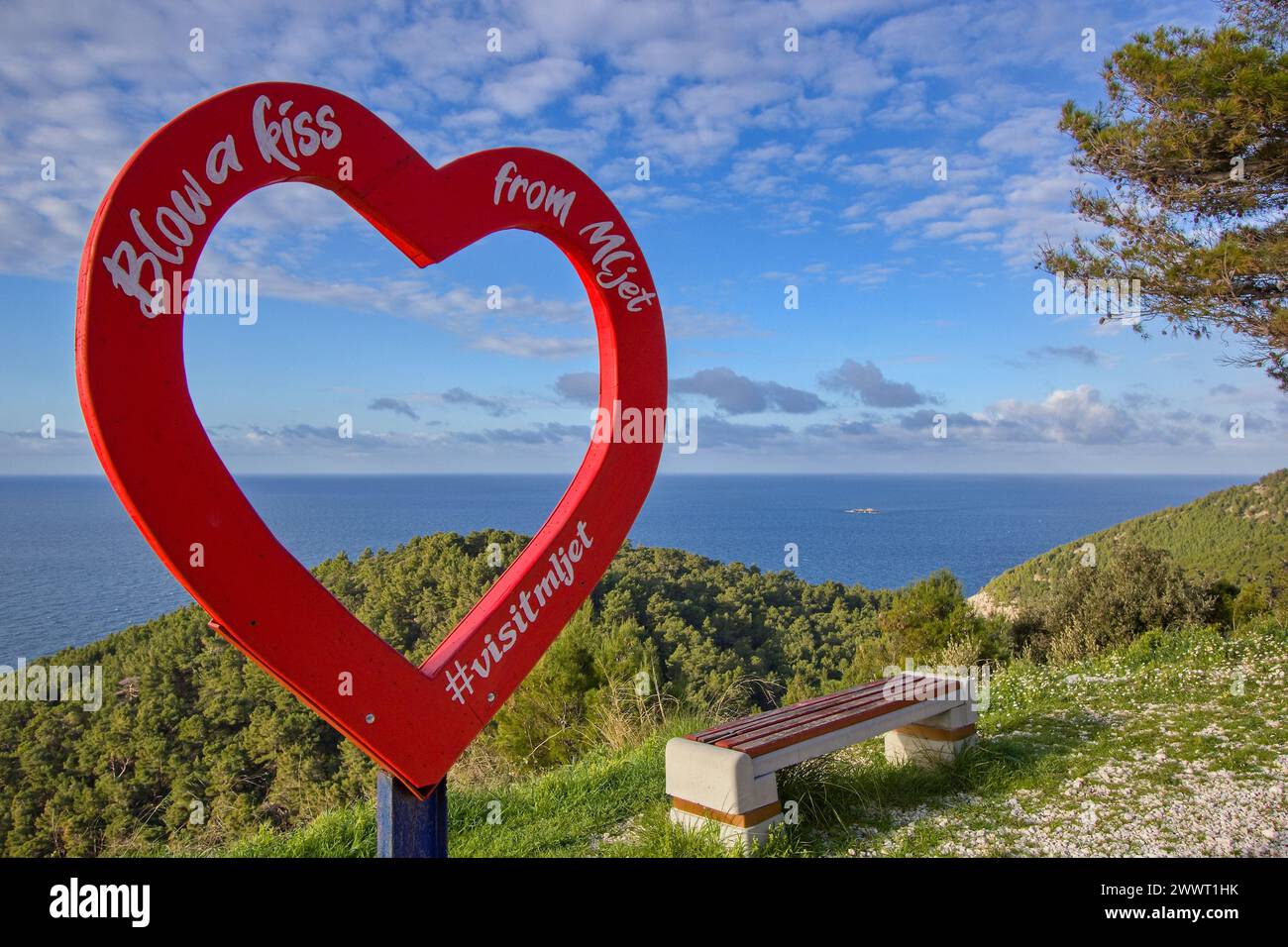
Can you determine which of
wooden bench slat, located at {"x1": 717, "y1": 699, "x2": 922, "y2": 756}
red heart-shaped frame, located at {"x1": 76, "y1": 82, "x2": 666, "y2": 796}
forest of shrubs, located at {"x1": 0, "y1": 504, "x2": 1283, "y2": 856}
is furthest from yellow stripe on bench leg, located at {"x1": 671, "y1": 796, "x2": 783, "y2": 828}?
forest of shrubs, located at {"x1": 0, "y1": 504, "x2": 1283, "y2": 856}

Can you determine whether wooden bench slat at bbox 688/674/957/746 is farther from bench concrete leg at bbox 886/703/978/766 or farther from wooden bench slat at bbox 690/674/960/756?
bench concrete leg at bbox 886/703/978/766

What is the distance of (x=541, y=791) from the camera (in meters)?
4.30

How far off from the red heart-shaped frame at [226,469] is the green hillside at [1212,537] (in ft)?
61.0

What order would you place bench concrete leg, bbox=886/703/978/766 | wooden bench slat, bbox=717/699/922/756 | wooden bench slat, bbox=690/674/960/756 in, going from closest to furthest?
1. wooden bench slat, bbox=717/699/922/756
2. wooden bench slat, bbox=690/674/960/756
3. bench concrete leg, bbox=886/703/978/766

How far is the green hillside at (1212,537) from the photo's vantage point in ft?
67.2

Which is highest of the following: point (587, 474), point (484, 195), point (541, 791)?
point (484, 195)

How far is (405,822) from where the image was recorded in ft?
9.20

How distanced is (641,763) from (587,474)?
188 cm

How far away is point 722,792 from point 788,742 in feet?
1.28

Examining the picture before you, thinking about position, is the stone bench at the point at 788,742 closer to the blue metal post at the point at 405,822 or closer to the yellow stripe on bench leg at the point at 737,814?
the yellow stripe on bench leg at the point at 737,814

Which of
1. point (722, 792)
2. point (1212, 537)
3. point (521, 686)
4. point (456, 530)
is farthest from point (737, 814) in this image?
point (1212, 537)

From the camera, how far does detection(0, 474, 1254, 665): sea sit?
20.6 meters
